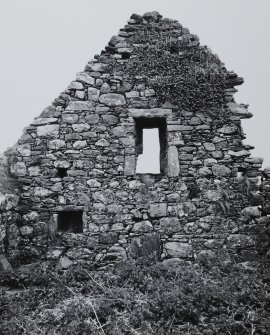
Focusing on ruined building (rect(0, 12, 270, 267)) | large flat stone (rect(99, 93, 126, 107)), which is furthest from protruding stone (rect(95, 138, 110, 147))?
large flat stone (rect(99, 93, 126, 107))

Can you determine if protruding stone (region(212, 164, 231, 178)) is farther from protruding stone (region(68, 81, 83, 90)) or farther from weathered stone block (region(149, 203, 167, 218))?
protruding stone (region(68, 81, 83, 90))

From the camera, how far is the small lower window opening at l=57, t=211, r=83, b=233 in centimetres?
625

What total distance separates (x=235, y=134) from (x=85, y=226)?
3261mm

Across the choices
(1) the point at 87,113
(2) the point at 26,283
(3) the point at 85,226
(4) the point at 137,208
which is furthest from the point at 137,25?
(2) the point at 26,283

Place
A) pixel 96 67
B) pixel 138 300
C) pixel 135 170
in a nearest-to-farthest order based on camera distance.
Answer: pixel 138 300 < pixel 135 170 < pixel 96 67

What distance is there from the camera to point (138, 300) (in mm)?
4438

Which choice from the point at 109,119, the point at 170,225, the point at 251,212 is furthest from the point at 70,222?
the point at 251,212

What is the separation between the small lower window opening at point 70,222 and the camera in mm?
6246

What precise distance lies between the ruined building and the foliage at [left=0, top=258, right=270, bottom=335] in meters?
0.55

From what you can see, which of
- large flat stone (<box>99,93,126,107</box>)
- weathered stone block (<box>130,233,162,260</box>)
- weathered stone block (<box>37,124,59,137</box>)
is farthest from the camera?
large flat stone (<box>99,93,126,107</box>)

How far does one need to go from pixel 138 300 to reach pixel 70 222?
2402 millimetres

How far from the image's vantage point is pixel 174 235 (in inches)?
235

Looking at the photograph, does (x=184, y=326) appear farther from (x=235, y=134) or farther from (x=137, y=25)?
(x=137, y=25)

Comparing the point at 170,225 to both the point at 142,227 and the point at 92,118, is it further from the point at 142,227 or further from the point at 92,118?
the point at 92,118
